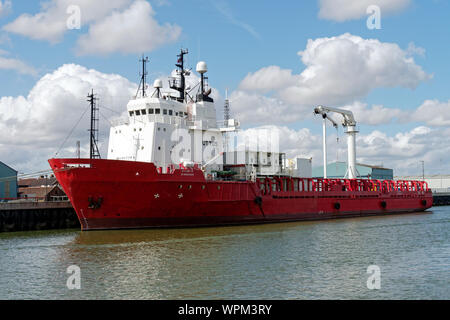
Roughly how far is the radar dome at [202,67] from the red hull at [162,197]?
9.00m

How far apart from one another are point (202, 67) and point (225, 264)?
18.7 meters

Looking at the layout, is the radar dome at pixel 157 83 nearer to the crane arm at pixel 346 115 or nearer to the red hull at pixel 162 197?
the red hull at pixel 162 197

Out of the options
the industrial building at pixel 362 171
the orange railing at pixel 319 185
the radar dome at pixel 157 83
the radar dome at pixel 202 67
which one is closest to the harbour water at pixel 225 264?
the orange railing at pixel 319 185

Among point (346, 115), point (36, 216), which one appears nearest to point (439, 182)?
point (346, 115)

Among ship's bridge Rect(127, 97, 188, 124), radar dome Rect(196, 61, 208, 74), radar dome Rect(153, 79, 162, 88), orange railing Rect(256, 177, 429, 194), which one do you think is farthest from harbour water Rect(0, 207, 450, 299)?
radar dome Rect(196, 61, 208, 74)

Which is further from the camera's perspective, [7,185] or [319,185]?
[7,185]

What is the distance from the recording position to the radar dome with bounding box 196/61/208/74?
2988 cm

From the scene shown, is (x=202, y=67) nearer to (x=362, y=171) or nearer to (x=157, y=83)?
(x=157, y=83)

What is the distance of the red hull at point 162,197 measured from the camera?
68.0 feet

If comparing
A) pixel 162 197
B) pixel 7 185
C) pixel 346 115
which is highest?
pixel 346 115

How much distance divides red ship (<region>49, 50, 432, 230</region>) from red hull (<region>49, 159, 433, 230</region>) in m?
0.05

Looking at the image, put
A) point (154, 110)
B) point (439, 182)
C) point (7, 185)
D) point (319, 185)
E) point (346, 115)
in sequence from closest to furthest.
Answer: point (154, 110)
point (319, 185)
point (7, 185)
point (346, 115)
point (439, 182)

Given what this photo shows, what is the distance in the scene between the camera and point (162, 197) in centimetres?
2180

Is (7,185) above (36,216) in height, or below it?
above
